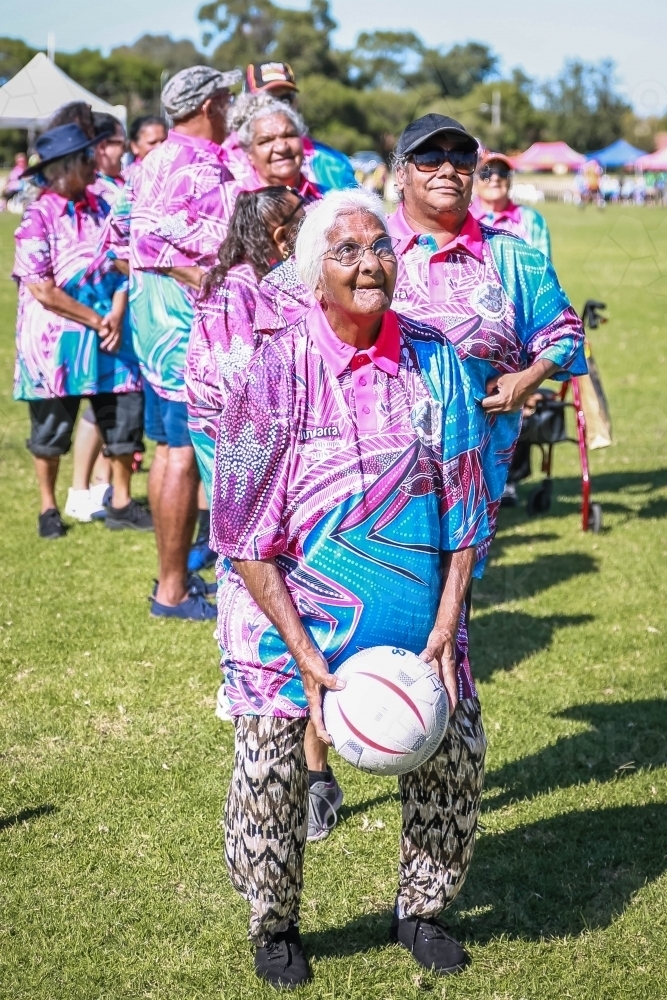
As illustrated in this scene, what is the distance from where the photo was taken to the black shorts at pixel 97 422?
8320 millimetres

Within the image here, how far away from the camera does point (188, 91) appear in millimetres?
6250

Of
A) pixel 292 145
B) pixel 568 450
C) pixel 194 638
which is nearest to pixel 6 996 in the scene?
pixel 194 638

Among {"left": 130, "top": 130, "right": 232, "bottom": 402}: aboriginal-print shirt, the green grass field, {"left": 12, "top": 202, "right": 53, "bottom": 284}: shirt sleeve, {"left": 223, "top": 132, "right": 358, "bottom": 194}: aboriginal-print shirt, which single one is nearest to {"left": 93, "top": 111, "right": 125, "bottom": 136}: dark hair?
{"left": 12, "top": 202, "right": 53, "bottom": 284}: shirt sleeve

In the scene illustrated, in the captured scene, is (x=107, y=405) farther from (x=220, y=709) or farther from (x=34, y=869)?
(x=34, y=869)

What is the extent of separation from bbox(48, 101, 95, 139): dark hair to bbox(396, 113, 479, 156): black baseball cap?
413 cm

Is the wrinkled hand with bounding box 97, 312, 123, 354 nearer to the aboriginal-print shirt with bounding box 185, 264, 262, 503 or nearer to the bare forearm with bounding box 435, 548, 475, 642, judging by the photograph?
the aboriginal-print shirt with bounding box 185, 264, 262, 503

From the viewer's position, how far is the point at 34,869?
4266 mm

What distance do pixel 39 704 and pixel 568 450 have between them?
7190 millimetres

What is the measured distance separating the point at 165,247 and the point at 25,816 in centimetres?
284

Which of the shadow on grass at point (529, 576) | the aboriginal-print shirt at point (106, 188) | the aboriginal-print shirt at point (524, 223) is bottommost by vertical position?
the shadow on grass at point (529, 576)

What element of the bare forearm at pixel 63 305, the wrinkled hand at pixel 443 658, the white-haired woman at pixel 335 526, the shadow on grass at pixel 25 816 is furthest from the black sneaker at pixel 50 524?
the wrinkled hand at pixel 443 658

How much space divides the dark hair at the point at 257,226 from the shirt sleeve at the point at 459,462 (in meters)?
1.46

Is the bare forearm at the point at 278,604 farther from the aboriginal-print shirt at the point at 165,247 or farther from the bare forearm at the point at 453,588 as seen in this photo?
the aboriginal-print shirt at the point at 165,247

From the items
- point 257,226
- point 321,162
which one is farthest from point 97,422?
point 257,226
